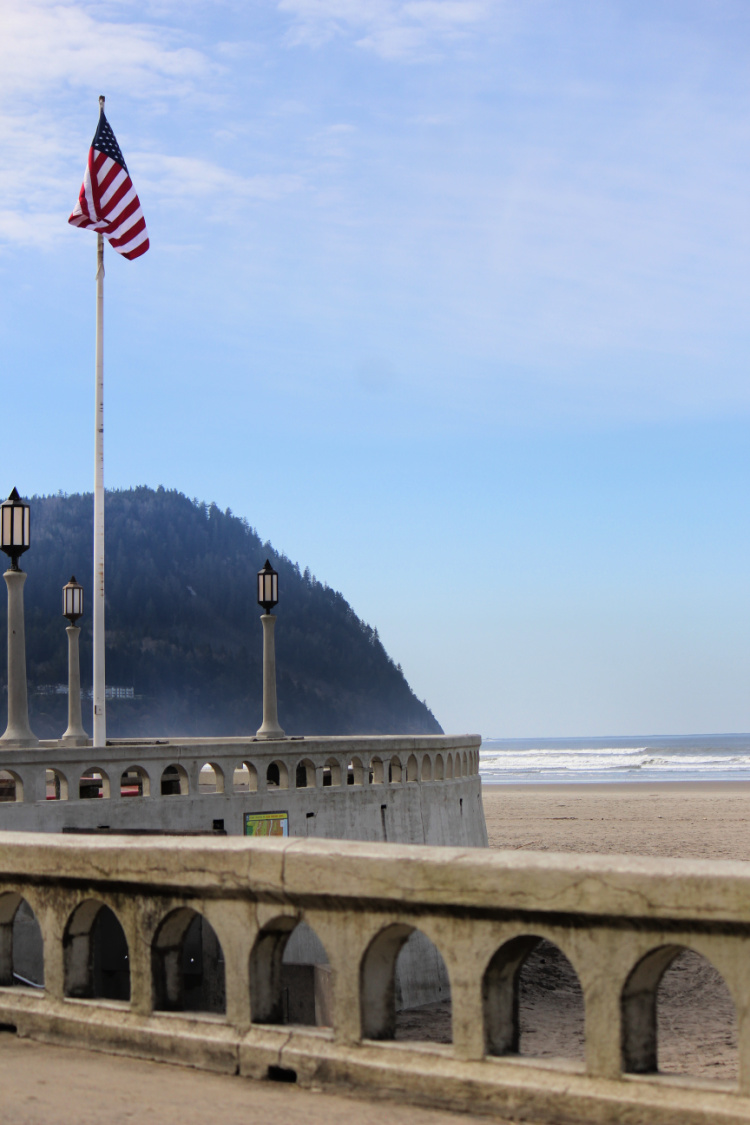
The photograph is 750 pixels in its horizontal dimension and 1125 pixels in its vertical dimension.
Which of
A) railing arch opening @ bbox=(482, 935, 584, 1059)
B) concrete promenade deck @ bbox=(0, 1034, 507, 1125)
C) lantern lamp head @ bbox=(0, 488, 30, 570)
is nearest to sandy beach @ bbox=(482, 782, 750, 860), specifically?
railing arch opening @ bbox=(482, 935, 584, 1059)

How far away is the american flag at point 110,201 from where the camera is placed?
66.3 feet

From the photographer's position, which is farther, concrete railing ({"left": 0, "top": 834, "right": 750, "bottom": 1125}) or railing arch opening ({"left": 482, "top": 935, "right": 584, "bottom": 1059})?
railing arch opening ({"left": 482, "top": 935, "right": 584, "bottom": 1059})

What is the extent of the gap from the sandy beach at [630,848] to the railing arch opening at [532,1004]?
0.03 metres

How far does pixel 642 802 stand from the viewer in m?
57.5

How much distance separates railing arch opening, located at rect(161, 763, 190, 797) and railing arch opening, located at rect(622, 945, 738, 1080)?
22.7 ft

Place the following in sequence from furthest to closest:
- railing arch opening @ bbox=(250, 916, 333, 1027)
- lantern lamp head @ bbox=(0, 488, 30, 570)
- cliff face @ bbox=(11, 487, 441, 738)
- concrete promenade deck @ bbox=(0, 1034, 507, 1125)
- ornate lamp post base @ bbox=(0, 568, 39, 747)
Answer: cliff face @ bbox=(11, 487, 441, 738) → lantern lamp head @ bbox=(0, 488, 30, 570) → ornate lamp post base @ bbox=(0, 568, 39, 747) → railing arch opening @ bbox=(250, 916, 333, 1027) → concrete promenade deck @ bbox=(0, 1034, 507, 1125)

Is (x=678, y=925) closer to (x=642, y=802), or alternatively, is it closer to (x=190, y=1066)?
(x=190, y=1066)

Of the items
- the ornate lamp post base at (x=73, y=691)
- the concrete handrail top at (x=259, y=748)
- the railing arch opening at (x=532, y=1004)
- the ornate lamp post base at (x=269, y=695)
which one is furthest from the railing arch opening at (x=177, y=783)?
the railing arch opening at (x=532, y=1004)

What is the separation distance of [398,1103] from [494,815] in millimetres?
47923

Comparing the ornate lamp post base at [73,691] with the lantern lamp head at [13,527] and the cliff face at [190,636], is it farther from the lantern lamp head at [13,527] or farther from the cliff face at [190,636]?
the cliff face at [190,636]

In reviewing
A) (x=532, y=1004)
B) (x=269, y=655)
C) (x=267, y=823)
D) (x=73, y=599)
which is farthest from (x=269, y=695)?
(x=532, y=1004)

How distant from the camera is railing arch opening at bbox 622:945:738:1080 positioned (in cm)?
407

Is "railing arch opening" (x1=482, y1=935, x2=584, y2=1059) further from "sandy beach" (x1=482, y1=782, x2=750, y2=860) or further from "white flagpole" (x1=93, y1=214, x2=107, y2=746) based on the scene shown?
"white flagpole" (x1=93, y1=214, x2=107, y2=746)

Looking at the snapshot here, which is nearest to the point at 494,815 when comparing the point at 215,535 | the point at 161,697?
the point at 161,697
